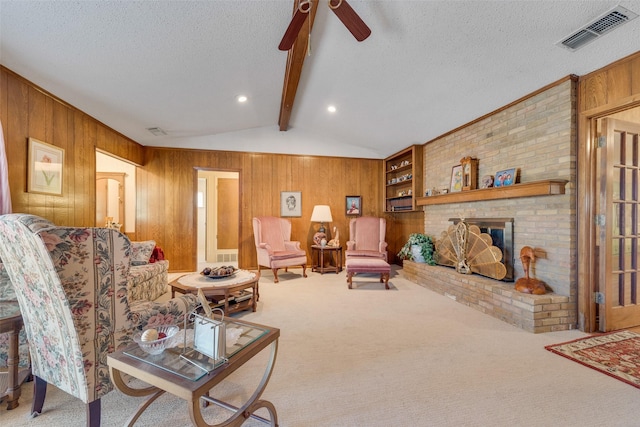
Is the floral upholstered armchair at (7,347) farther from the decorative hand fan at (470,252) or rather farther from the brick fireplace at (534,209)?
the decorative hand fan at (470,252)

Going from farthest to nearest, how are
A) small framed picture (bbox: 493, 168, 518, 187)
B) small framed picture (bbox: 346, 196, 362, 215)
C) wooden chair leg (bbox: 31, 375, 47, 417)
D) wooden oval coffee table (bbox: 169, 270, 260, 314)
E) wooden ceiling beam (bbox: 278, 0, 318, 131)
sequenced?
small framed picture (bbox: 346, 196, 362, 215)
small framed picture (bbox: 493, 168, 518, 187)
wooden oval coffee table (bbox: 169, 270, 260, 314)
wooden ceiling beam (bbox: 278, 0, 318, 131)
wooden chair leg (bbox: 31, 375, 47, 417)

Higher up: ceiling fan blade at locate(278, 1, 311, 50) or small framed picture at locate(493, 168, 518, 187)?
ceiling fan blade at locate(278, 1, 311, 50)

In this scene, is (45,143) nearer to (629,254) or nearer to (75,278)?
(75,278)

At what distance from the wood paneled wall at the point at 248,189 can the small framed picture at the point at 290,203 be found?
3.3 inches

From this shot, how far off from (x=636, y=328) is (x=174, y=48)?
5031mm

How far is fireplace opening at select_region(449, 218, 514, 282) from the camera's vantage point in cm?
318

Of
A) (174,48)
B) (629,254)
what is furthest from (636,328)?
(174,48)

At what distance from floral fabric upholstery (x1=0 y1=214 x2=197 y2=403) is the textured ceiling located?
176 cm

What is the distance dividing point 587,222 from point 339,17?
9.11 ft

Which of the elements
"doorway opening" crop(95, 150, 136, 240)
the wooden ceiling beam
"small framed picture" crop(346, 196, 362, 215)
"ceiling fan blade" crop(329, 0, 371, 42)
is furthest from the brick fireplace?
"doorway opening" crop(95, 150, 136, 240)

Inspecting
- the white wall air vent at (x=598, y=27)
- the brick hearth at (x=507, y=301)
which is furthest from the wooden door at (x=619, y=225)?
the white wall air vent at (x=598, y=27)

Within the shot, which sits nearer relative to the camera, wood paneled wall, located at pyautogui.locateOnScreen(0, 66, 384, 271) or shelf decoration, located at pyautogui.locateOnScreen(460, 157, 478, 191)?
wood paneled wall, located at pyautogui.locateOnScreen(0, 66, 384, 271)

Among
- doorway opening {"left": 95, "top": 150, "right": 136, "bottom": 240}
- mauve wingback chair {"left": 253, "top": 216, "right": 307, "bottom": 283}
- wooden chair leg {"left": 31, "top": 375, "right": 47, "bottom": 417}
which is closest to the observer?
wooden chair leg {"left": 31, "top": 375, "right": 47, "bottom": 417}

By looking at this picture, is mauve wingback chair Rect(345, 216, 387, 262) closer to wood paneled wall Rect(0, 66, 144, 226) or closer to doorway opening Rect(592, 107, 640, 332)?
doorway opening Rect(592, 107, 640, 332)
